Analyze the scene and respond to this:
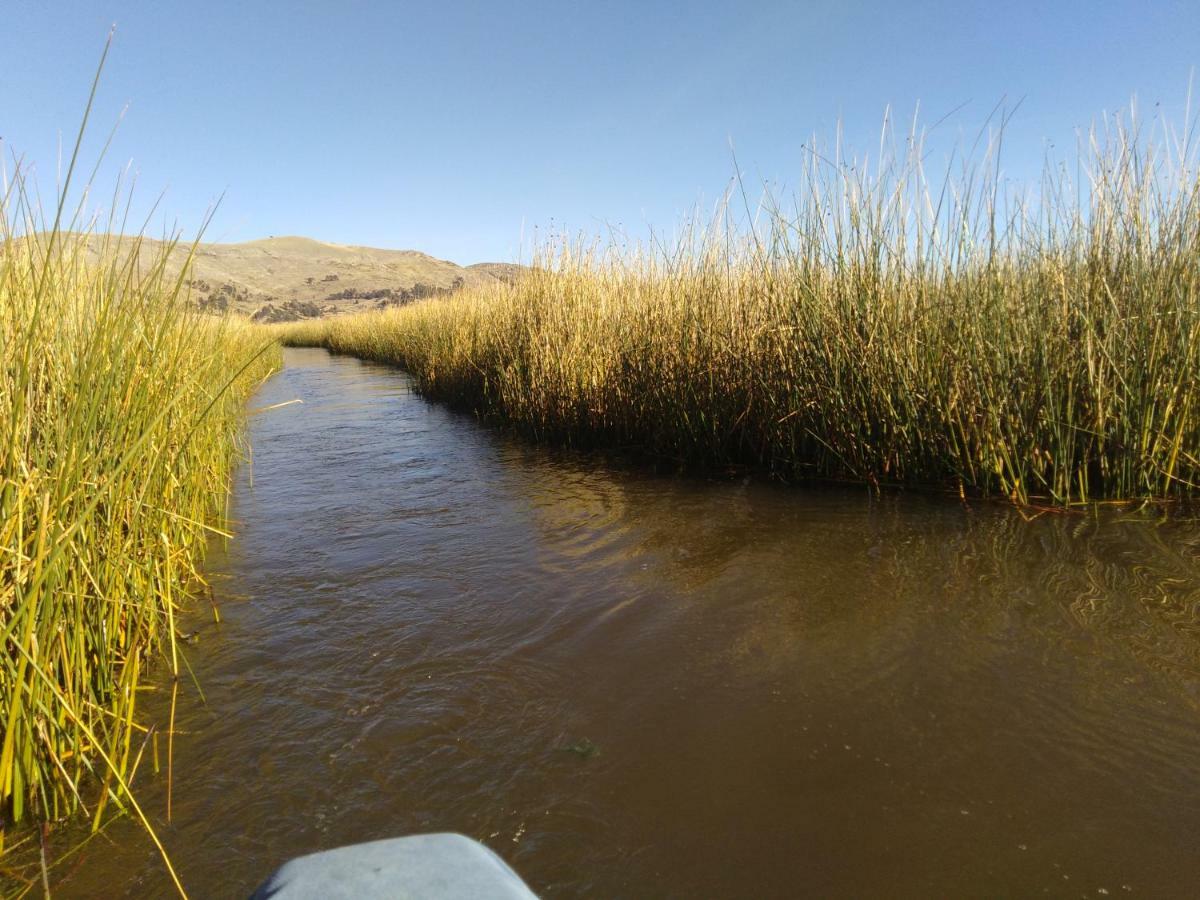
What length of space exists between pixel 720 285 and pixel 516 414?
8.49 feet

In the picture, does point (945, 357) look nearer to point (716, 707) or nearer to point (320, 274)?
point (716, 707)

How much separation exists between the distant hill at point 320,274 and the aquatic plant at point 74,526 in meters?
37.7

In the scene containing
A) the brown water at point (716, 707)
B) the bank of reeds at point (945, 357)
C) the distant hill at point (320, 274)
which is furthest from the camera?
the distant hill at point (320, 274)

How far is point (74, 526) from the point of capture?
1.29 metres

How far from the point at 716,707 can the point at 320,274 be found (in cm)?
6925

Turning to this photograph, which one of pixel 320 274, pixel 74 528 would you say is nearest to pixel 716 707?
pixel 74 528

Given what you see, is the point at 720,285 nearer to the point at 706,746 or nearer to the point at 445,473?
the point at 445,473

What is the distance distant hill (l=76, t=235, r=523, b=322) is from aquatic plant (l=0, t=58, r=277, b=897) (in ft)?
124

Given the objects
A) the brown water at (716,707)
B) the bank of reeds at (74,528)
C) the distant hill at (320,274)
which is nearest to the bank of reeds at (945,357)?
the brown water at (716,707)

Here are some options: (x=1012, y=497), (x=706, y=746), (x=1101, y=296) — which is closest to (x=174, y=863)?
(x=706, y=746)

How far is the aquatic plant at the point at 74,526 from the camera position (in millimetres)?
1382

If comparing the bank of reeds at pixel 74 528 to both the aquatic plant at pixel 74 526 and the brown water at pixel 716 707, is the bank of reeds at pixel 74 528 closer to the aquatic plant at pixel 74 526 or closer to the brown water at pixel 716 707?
the aquatic plant at pixel 74 526

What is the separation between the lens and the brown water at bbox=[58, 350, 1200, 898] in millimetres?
1351

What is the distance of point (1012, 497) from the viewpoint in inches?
136
